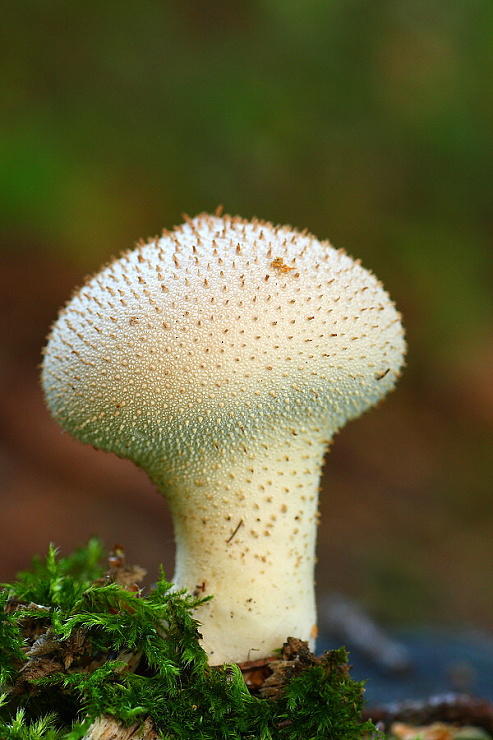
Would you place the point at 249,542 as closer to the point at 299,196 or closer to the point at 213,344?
the point at 213,344

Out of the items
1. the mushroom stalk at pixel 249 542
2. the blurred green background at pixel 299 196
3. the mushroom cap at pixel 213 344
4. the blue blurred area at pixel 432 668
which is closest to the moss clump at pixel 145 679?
the mushroom stalk at pixel 249 542

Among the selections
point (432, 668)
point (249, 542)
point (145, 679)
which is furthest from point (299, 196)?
point (145, 679)

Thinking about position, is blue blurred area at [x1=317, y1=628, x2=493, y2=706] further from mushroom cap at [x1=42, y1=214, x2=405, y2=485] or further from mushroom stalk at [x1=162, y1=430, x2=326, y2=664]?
mushroom cap at [x1=42, y1=214, x2=405, y2=485]

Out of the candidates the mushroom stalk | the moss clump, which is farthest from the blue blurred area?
the moss clump

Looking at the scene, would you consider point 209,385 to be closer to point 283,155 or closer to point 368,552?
point 368,552

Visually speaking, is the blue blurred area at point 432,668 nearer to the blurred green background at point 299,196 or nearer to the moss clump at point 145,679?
the blurred green background at point 299,196
